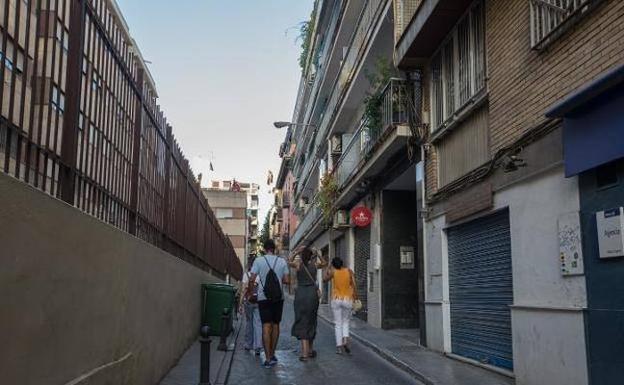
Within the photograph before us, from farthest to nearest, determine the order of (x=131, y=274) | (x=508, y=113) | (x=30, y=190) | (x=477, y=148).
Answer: (x=477, y=148) < (x=508, y=113) < (x=131, y=274) < (x=30, y=190)

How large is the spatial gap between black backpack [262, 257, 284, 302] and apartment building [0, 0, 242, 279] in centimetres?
171

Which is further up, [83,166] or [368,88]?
[368,88]

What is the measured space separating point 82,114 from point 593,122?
4746mm

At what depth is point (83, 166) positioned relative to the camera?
17.4 ft

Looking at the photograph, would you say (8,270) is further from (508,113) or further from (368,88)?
(368,88)

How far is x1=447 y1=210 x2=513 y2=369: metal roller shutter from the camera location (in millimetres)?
8984

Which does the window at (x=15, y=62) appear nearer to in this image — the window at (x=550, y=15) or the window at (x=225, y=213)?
the window at (x=550, y=15)

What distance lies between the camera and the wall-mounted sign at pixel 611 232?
600cm

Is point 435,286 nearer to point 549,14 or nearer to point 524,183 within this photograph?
point 524,183

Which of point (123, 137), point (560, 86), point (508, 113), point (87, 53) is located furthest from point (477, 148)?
point (87, 53)

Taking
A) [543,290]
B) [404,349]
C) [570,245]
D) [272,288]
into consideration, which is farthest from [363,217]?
[570,245]

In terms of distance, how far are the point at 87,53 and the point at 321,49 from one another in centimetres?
2442

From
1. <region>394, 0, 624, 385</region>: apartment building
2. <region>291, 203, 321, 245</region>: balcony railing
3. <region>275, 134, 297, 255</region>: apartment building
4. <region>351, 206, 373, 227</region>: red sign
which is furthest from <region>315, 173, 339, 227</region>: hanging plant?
<region>275, 134, 297, 255</region>: apartment building

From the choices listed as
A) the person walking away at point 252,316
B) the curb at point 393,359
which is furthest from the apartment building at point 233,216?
the person walking away at point 252,316
